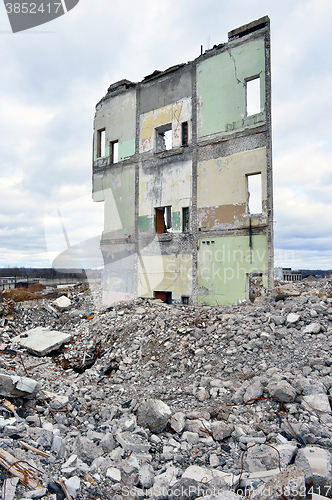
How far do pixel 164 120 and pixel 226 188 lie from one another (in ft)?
13.7

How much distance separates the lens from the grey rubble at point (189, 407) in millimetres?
2998

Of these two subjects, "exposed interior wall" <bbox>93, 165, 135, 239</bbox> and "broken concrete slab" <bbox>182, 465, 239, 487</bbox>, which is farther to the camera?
"exposed interior wall" <bbox>93, 165, 135, 239</bbox>

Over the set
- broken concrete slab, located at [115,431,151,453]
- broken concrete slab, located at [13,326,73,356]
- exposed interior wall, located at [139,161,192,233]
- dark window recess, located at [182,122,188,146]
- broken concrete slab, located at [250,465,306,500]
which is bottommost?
broken concrete slab, located at [13,326,73,356]

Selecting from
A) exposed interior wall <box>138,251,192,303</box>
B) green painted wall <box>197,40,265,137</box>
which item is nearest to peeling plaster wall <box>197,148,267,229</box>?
green painted wall <box>197,40,265,137</box>

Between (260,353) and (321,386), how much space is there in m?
1.45

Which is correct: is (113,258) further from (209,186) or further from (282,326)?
(282,326)

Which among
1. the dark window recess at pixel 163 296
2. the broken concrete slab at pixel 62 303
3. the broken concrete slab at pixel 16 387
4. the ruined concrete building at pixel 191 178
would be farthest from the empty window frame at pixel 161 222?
the broken concrete slab at pixel 16 387

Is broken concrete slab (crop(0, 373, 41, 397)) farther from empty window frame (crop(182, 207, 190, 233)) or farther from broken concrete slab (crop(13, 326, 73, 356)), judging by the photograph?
empty window frame (crop(182, 207, 190, 233))

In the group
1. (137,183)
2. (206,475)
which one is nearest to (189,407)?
(206,475)

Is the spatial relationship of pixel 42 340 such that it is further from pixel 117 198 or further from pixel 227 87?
pixel 227 87

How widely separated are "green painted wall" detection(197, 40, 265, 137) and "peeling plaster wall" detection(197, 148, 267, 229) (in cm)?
114

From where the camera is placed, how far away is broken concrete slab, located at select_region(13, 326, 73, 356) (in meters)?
8.45

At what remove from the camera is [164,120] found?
1190 centimetres

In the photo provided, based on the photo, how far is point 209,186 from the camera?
34.6 feet
